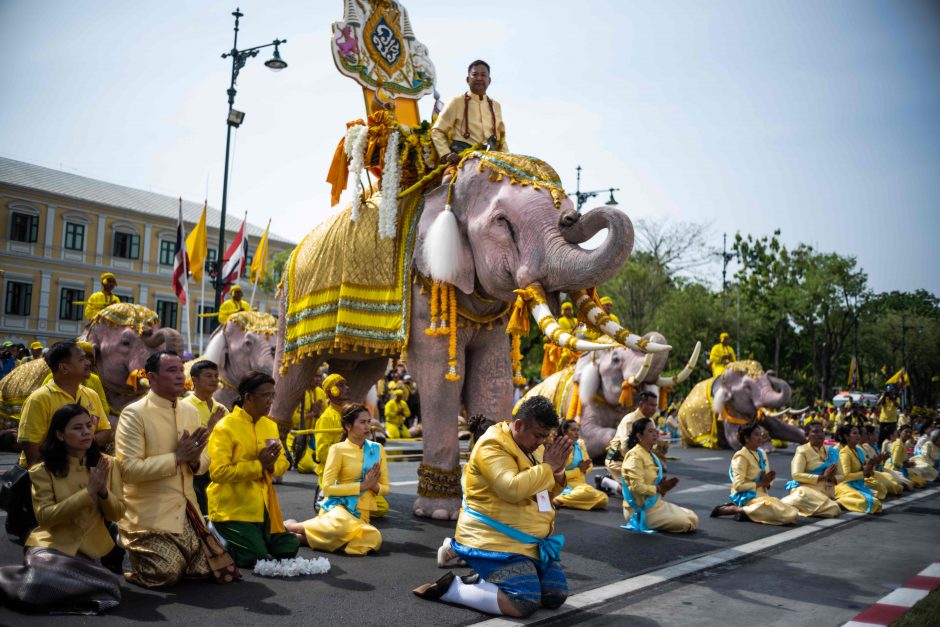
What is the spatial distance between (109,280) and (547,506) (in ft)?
23.3

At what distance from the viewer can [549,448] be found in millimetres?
4656

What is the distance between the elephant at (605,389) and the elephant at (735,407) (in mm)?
4465

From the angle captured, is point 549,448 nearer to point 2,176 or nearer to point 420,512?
point 420,512

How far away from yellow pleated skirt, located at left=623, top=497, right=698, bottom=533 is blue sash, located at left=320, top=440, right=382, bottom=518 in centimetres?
261

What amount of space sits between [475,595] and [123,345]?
5.79 meters

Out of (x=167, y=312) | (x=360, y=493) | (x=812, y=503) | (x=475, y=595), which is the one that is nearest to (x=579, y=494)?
(x=812, y=503)

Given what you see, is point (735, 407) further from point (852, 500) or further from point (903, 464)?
point (852, 500)

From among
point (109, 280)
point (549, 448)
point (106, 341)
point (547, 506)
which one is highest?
point (109, 280)

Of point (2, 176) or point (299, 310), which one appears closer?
point (299, 310)

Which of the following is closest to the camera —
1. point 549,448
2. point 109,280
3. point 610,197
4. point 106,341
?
point 549,448

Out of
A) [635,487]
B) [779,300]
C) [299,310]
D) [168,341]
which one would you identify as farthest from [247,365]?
[779,300]

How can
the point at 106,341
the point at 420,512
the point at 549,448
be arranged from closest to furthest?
the point at 549,448 < the point at 420,512 < the point at 106,341

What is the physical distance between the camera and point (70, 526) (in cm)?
450

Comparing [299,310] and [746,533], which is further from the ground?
[299,310]
